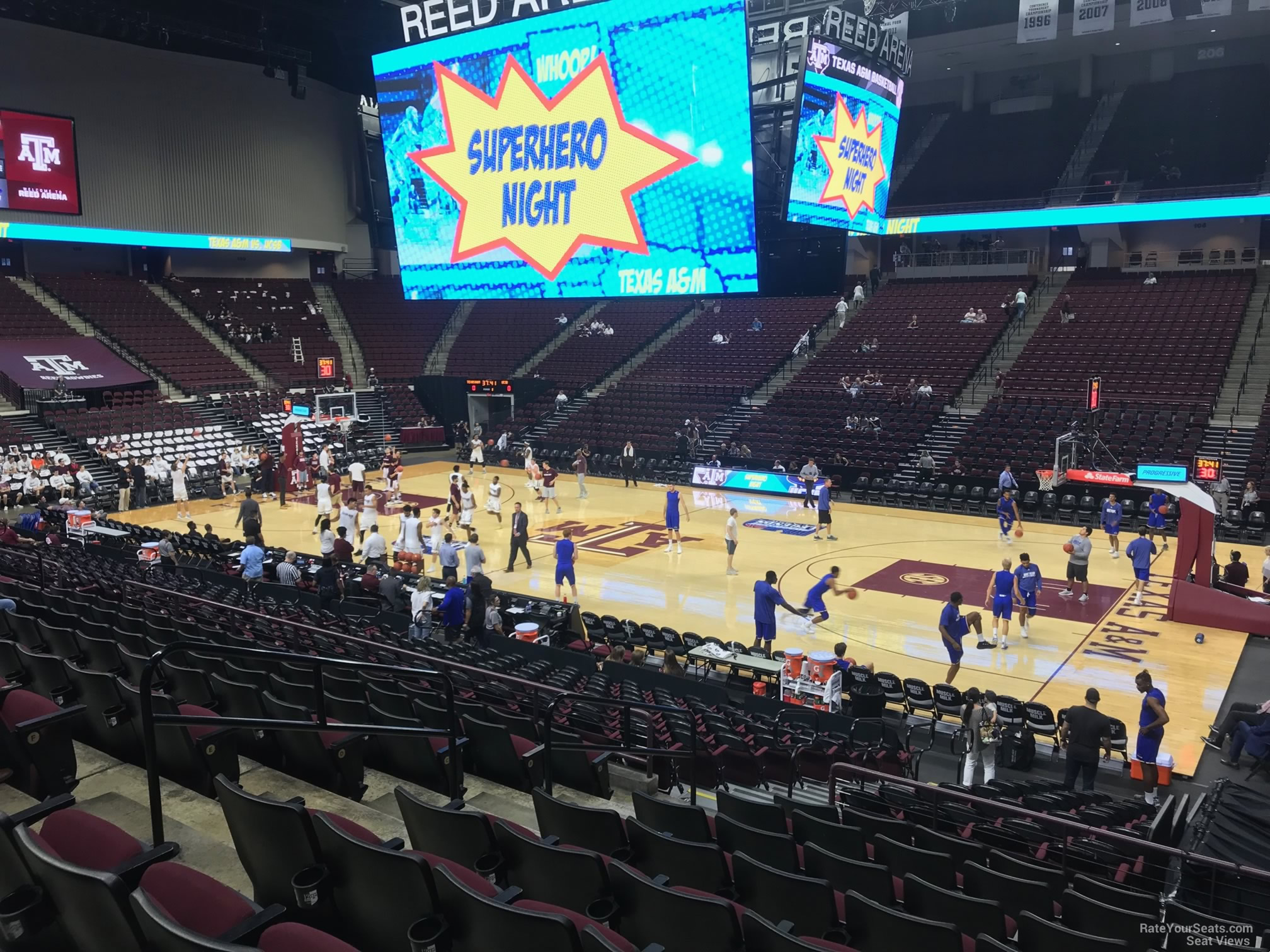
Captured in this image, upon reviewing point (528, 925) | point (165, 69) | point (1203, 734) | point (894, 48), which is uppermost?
point (165, 69)

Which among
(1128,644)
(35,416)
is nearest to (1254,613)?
(1128,644)

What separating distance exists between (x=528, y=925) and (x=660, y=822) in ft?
9.34

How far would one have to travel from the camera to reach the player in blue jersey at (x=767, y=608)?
14.0m

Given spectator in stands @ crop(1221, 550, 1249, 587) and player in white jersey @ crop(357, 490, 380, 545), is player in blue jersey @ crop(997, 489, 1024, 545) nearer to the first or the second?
spectator in stands @ crop(1221, 550, 1249, 587)

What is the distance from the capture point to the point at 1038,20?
95.5ft

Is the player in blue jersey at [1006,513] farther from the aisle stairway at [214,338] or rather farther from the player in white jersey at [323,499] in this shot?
the aisle stairway at [214,338]

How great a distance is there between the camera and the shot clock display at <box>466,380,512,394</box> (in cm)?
3866

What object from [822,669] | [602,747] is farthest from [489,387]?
[602,747]

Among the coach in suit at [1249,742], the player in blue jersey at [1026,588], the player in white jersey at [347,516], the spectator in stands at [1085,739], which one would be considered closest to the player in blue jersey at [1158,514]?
the player in blue jersey at [1026,588]

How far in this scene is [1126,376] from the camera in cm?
2831

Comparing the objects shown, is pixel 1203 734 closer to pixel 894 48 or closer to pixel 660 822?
pixel 660 822

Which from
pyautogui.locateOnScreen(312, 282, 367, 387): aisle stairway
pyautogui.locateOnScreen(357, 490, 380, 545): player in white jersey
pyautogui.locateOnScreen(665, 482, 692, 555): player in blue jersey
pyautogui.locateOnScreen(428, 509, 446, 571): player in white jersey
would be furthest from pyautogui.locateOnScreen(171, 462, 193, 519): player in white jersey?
pyautogui.locateOnScreen(312, 282, 367, 387): aisle stairway

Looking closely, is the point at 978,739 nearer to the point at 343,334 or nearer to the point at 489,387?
the point at 489,387

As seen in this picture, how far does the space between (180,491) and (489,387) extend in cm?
1499
